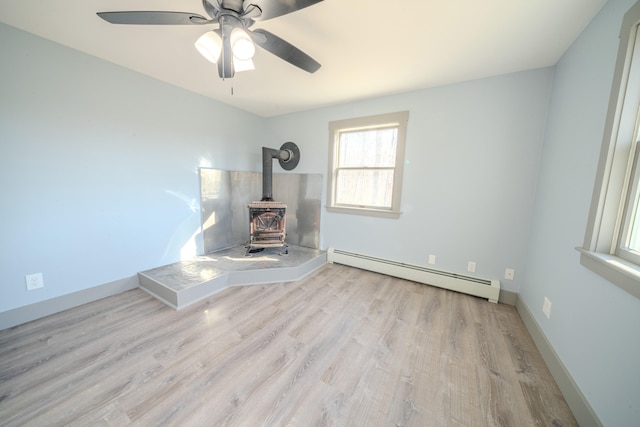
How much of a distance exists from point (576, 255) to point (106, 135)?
4.20m

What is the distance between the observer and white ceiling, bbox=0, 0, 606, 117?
4.71ft

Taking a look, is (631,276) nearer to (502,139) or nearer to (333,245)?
(502,139)

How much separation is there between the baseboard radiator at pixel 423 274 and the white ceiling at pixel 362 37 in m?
2.27

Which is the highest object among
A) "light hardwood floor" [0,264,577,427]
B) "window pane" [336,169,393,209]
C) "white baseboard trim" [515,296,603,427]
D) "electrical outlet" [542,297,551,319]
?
"window pane" [336,169,393,209]

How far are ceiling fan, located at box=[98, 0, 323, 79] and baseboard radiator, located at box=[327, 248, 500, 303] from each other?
8.73 ft

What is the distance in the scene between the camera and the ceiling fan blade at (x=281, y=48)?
51.8 inches

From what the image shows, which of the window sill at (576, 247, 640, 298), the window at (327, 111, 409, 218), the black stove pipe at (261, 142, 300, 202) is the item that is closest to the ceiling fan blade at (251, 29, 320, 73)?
the window at (327, 111, 409, 218)

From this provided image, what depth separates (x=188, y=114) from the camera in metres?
2.92

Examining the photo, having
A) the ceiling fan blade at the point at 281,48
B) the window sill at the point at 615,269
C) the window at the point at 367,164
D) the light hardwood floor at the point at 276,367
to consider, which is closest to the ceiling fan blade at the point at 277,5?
the ceiling fan blade at the point at 281,48

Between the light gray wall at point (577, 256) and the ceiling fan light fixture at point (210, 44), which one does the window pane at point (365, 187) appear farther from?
the ceiling fan light fixture at point (210, 44)

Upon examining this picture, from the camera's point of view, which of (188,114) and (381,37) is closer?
(381,37)

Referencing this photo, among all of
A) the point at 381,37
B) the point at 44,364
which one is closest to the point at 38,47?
the point at 44,364

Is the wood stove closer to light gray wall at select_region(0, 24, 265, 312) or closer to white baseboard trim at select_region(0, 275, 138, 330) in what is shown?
light gray wall at select_region(0, 24, 265, 312)

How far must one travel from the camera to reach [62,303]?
206cm
